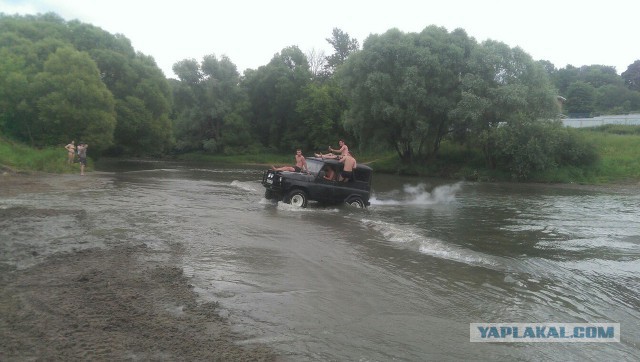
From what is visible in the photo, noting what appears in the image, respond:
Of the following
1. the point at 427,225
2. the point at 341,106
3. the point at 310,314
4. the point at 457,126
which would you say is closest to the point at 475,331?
the point at 310,314

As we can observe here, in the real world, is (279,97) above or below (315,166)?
above

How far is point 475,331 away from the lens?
5.46m

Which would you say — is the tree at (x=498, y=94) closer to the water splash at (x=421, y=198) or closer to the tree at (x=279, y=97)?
the water splash at (x=421, y=198)

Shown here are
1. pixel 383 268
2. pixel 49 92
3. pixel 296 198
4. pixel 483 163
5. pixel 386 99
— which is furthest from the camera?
pixel 483 163

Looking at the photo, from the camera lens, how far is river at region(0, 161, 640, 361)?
516 cm

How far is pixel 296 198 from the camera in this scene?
15.7 metres

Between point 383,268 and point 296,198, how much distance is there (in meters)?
7.65

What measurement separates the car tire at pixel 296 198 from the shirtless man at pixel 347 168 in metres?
1.71

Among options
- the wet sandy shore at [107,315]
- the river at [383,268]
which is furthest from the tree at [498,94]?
the wet sandy shore at [107,315]

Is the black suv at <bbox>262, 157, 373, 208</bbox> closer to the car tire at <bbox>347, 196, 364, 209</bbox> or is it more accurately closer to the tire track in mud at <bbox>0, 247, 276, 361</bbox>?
the car tire at <bbox>347, 196, 364, 209</bbox>

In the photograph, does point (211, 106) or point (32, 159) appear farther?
point (211, 106)

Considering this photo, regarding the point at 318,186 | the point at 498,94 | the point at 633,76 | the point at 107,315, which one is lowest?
the point at 107,315

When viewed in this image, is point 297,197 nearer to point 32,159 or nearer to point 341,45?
point 32,159

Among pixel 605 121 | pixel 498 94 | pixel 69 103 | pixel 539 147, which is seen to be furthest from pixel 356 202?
pixel 605 121
